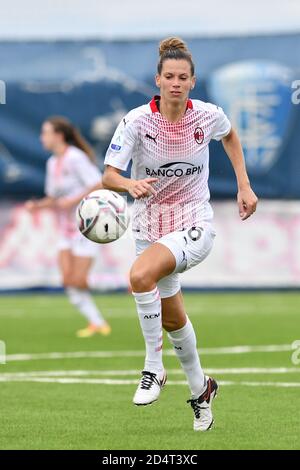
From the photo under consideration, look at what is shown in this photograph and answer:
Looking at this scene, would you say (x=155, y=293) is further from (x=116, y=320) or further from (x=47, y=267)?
(x=47, y=267)

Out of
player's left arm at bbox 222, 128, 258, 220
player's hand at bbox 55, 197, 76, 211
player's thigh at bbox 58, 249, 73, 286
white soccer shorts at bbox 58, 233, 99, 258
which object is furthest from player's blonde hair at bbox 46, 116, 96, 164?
player's left arm at bbox 222, 128, 258, 220

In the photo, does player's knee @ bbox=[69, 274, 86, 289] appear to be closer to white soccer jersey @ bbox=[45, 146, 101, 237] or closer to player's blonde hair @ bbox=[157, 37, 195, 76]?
white soccer jersey @ bbox=[45, 146, 101, 237]

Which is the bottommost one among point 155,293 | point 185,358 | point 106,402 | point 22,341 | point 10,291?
point 10,291

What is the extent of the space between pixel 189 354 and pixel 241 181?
4.07 feet

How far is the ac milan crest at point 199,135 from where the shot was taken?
884cm

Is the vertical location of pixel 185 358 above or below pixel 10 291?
above

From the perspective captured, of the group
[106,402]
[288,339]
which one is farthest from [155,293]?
[288,339]

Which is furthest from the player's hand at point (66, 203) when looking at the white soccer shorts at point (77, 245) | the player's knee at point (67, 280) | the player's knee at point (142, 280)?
the player's knee at point (142, 280)

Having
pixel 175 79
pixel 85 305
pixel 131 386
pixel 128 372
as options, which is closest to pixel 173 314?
pixel 175 79

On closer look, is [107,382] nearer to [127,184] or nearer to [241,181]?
[241,181]

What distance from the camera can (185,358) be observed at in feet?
28.7

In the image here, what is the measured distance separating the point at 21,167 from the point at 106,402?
1433 cm

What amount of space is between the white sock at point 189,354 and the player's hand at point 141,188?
1.11m

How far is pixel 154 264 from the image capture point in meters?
8.34
